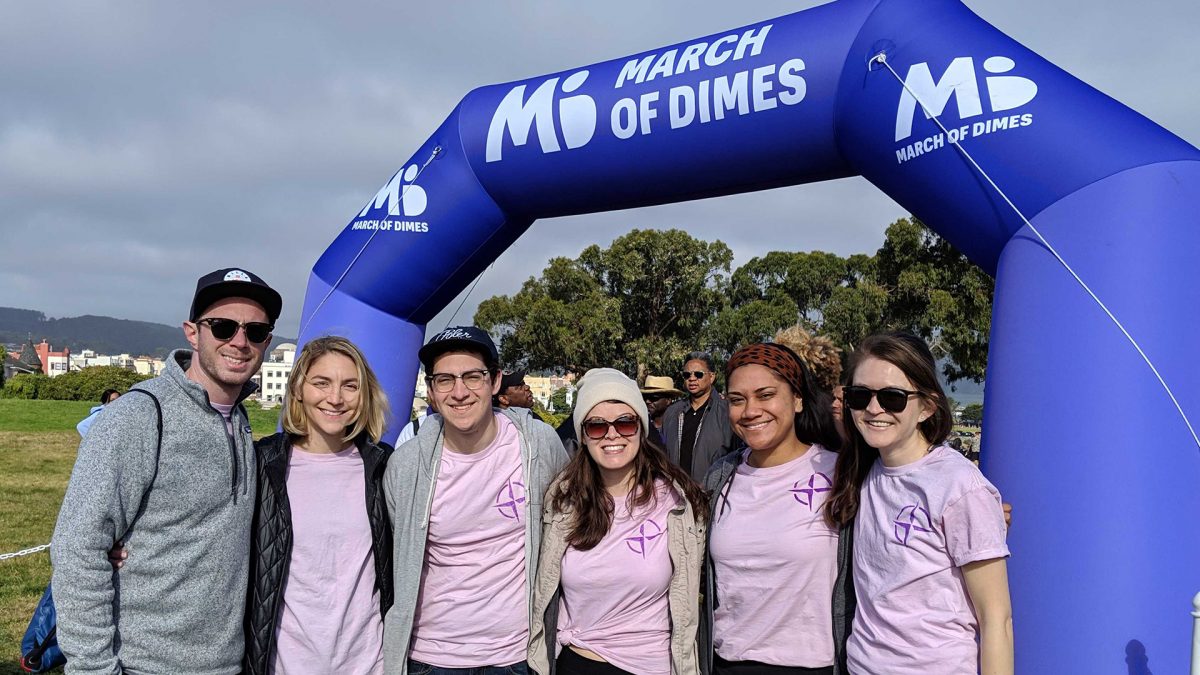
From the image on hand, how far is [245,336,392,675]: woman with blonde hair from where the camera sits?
2.28 m

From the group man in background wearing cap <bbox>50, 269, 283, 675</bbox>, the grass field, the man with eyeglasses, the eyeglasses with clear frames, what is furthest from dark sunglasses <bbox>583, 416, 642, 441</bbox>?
the grass field

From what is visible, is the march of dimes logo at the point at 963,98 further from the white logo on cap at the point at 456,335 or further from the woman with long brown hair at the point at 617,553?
Answer: the white logo on cap at the point at 456,335

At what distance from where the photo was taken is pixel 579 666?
2.44 m

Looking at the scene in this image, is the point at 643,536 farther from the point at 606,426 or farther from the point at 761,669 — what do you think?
the point at 761,669

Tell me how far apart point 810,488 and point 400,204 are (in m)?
3.71

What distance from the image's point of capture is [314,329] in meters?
5.50

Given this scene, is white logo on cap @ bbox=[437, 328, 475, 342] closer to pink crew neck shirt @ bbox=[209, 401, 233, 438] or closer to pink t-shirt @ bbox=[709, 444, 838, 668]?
pink crew neck shirt @ bbox=[209, 401, 233, 438]

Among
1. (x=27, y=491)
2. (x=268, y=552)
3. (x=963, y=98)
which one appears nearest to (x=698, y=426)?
(x=963, y=98)

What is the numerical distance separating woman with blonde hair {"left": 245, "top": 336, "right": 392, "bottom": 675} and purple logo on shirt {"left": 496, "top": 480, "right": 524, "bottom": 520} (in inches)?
14.0

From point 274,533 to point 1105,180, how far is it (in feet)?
9.56

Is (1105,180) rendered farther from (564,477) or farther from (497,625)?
(497,625)

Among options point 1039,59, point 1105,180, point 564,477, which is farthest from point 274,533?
point 1039,59

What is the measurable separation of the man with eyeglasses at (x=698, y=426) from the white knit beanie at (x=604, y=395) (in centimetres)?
309

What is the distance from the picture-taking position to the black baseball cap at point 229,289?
228 centimetres
